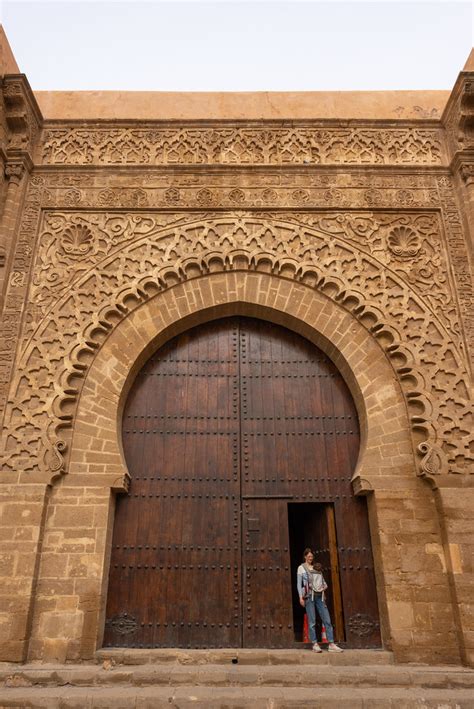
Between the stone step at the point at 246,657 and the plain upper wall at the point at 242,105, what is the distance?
5935mm

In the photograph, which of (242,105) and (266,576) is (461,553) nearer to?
(266,576)

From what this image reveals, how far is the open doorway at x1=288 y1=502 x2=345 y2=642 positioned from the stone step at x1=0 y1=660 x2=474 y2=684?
639 mm

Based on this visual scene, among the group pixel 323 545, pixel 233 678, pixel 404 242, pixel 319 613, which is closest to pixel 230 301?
pixel 404 242

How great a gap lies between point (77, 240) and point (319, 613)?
4.61m

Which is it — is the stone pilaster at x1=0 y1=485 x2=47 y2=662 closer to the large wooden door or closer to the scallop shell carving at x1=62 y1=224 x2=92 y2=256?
the large wooden door

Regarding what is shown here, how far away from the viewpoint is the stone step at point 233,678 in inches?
158

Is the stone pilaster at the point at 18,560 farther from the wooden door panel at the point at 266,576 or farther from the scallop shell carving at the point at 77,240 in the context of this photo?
the scallop shell carving at the point at 77,240

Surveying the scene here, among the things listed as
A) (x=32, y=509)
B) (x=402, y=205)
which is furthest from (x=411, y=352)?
(x=32, y=509)

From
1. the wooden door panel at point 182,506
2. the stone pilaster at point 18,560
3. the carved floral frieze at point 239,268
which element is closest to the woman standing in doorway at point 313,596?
the wooden door panel at point 182,506

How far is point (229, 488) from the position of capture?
5133mm

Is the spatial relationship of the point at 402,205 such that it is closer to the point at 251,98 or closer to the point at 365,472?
the point at 251,98

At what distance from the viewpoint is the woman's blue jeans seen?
457cm

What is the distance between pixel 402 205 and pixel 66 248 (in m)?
3.90

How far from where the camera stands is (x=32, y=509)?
15.0 ft
